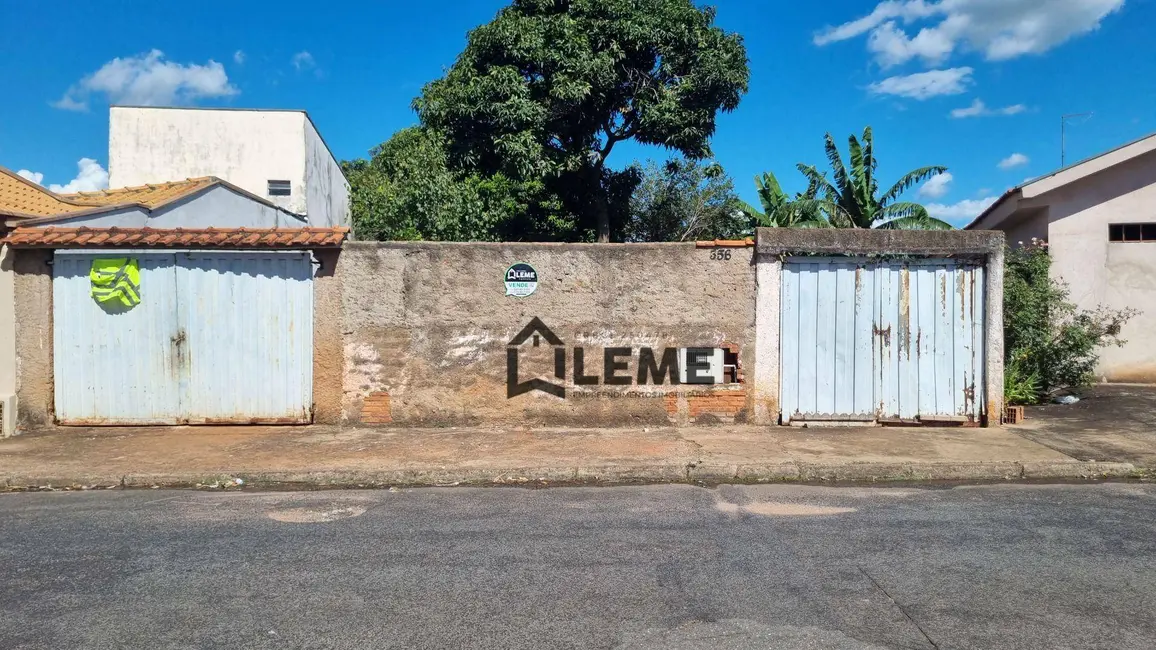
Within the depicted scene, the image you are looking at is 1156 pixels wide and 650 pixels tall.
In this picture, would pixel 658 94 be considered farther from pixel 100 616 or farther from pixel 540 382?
pixel 100 616

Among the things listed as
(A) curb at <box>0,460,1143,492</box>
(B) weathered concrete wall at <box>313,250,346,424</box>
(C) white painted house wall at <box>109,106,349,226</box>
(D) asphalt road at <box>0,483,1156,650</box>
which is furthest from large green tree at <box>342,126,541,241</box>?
(D) asphalt road at <box>0,483,1156,650</box>

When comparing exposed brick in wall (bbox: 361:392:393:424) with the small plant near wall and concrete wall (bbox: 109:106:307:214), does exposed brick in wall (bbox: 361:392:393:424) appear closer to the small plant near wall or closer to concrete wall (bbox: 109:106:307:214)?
the small plant near wall

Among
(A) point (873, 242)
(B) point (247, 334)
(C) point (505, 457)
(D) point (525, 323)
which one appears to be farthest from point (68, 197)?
(A) point (873, 242)

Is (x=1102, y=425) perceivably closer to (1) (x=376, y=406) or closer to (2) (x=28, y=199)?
(1) (x=376, y=406)

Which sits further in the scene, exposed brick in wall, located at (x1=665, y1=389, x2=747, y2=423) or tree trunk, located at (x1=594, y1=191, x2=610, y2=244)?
tree trunk, located at (x1=594, y1=191, x2=610, y2=244)

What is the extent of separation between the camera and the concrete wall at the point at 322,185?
22953 millimetres

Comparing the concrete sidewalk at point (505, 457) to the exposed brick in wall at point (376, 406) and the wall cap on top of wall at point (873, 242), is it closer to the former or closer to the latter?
the exposed brick in wall at point (376, 406)

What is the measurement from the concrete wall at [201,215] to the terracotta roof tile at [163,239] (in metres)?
0.84

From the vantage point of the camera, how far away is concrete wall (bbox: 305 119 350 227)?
23.0 meters

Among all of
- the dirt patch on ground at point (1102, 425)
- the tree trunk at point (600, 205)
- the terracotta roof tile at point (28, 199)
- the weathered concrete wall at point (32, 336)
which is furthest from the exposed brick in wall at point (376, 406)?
the tree trunk at point (600, 205)

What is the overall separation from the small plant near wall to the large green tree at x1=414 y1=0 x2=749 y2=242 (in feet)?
34.1

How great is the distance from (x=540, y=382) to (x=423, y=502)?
3007mm

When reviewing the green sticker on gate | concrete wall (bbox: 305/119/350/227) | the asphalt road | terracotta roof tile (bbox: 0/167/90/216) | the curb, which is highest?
concrete wall (bbox: 305/119/350/227)

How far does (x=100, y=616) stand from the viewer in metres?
3.87
